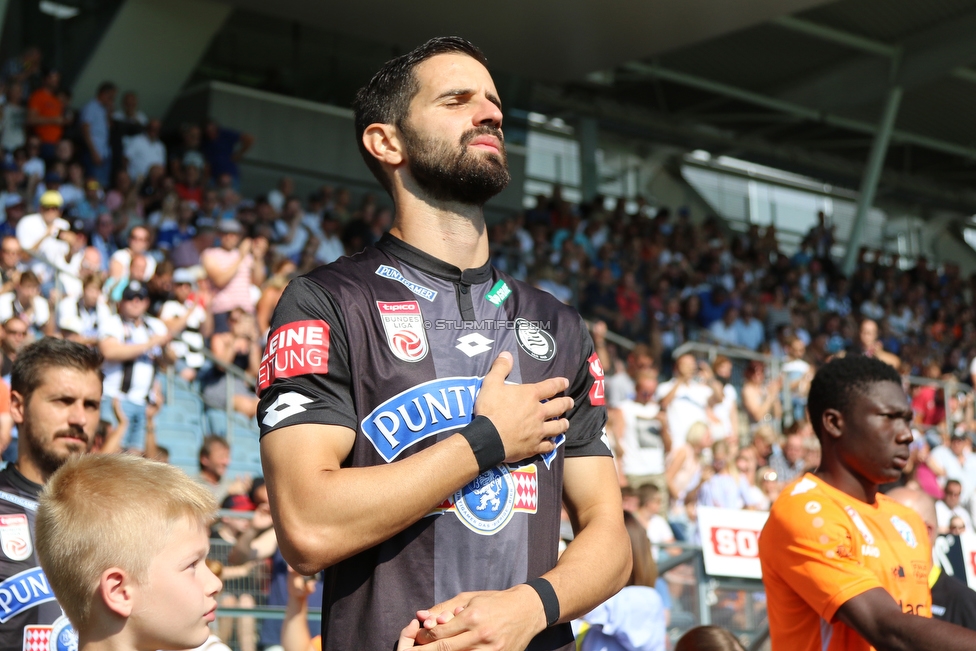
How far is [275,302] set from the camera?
901cm

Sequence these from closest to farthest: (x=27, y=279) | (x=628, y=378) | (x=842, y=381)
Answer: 1. (x=842, y=381)
2. (x=27, y=279)
3. (x=628, y=378)

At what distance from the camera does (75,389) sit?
10.8 ft

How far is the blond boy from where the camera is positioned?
86.0 inches

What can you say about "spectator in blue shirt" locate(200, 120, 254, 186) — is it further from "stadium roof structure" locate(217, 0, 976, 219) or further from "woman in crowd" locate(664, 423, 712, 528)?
"woman in crowd" locate(664, 423, 712, 528)

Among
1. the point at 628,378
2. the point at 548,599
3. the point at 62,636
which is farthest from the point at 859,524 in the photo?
the point at 628,378

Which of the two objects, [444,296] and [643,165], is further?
[643,165]

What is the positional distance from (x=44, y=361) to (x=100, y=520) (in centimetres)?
130

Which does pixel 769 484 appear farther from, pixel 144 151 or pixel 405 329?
pixel 405 329

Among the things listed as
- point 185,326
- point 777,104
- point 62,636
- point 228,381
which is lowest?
point 62,636

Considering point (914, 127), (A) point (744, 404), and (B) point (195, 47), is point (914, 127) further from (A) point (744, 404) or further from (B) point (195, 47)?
(B) point (195, 47)

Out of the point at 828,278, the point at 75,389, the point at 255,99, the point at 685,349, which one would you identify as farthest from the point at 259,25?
the point at 75,389

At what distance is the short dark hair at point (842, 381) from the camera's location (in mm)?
3689

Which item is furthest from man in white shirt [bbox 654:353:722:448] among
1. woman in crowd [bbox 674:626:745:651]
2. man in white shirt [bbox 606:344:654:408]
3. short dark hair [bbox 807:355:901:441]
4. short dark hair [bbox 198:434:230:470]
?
short dark hair [bbox 807:355:901:441]

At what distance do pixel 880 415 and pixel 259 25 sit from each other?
582 inches
